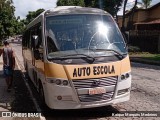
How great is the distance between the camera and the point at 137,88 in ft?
36.7

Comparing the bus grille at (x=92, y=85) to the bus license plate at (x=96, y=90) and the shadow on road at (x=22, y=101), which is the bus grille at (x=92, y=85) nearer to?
the bus license plate at (x=96, y=90)

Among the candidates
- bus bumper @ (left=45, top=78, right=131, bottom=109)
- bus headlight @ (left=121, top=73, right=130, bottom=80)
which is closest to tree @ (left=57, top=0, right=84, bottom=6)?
bus headlight @ (left=121, top=73, right=130, bottom=80)

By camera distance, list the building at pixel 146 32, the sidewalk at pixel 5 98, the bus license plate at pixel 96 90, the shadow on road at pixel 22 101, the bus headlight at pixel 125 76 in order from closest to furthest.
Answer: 1. the bus license plate at pixel 96 90
2. the bus headlight at pixel 125 76
3. the shadow on road at pixel 22 101
4. the sidewalk at pixel 5 98
5. the building at pixel 146 32

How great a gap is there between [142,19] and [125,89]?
43.9m

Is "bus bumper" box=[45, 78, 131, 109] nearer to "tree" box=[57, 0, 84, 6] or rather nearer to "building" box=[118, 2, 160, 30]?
"building" box=[118, 2, 160, 30]

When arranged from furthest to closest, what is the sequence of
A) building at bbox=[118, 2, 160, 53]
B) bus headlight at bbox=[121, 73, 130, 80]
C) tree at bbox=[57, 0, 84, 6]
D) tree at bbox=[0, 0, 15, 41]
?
tree at bbox=[57, 0, 84, 6] → tree at bbox=[0, 0, 15, 41] → building at bbox=[118, 2, 160, 53] → bus headlight at bbox=[121, 73, 130, 80]

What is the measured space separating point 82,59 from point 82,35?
93cm

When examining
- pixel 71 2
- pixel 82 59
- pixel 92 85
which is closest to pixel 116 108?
pixel 92 85

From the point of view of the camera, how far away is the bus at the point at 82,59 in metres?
7.27

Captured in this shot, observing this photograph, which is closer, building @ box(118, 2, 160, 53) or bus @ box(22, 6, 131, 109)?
bus @ box(22, 6, 131, 109)

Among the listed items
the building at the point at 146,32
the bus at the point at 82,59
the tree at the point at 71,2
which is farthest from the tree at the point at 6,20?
the bus at the point at 82,59

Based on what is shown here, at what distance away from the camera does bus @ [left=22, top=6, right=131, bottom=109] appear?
23.9 ft

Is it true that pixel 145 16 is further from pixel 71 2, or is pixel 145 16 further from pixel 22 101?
pixel 22 101

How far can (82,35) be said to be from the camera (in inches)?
321
